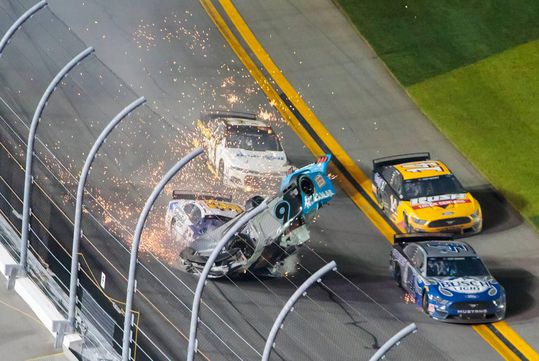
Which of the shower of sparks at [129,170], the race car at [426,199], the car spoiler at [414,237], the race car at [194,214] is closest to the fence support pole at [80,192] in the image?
the shower of sparks at [129,170]

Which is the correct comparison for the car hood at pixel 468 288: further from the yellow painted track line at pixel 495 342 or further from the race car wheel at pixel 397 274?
the race car wheel at pixel 397 274

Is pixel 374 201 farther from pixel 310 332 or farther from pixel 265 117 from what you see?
pixel 310 332

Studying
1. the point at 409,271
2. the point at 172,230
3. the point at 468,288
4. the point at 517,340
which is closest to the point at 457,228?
the point at 409,271

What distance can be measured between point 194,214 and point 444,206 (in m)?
6.05

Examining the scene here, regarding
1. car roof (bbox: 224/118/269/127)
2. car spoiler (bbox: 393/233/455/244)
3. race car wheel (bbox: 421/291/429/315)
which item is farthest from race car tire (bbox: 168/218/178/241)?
car roof (bbox: 224/118/269/127)

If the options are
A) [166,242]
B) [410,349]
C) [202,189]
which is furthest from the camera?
[202,189]

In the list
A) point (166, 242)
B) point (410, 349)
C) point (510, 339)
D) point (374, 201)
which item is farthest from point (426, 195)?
point (410, 349)

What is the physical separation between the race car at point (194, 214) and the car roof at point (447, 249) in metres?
4.18

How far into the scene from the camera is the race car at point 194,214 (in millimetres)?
31625

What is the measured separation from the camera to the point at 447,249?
3253 cm

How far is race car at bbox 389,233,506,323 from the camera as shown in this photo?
3128 cm

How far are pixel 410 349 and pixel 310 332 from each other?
11.6ft

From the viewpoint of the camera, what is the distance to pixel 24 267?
26.8 meters

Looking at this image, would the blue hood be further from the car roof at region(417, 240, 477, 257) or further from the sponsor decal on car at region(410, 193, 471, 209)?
the sponsor decal on car at region(410, 193, 471, 209)
